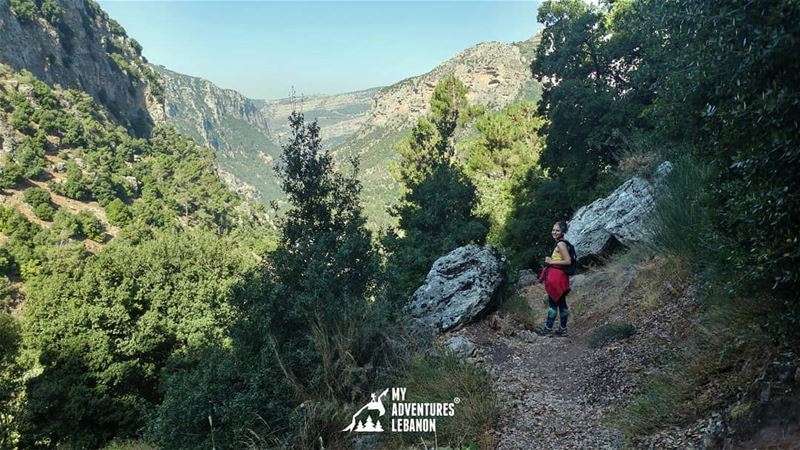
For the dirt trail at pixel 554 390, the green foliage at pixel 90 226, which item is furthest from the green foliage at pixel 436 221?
the green foliage at pixel 90 226

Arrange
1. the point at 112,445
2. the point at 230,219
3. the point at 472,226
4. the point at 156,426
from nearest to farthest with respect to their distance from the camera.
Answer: the point at 156,426, the point at 112,445, the point at 472,226, the point at 230,219

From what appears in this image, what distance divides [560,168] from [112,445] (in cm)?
2313

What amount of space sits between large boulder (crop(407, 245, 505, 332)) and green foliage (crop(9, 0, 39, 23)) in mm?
81687

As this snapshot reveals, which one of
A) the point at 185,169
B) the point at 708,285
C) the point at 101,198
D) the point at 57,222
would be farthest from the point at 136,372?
the point at 185,169

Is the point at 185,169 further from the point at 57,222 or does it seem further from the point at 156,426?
the point at 156,426

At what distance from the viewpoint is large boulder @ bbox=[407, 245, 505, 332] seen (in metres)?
8.09

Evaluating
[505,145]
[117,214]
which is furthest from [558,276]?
[117,214]

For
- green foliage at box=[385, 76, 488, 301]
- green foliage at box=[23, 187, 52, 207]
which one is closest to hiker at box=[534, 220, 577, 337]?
green foliage at box=[385, 76, 488, 301]

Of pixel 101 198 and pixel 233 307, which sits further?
pixel 101 198

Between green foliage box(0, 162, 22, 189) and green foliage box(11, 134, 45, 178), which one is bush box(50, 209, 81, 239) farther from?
green foliage box(11, 134, 45, 178)

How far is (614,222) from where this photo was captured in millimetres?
11844

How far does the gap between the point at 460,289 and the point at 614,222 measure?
18.8ft

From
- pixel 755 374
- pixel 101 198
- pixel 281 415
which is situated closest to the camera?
pixel 755 374

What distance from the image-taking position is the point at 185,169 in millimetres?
72938
